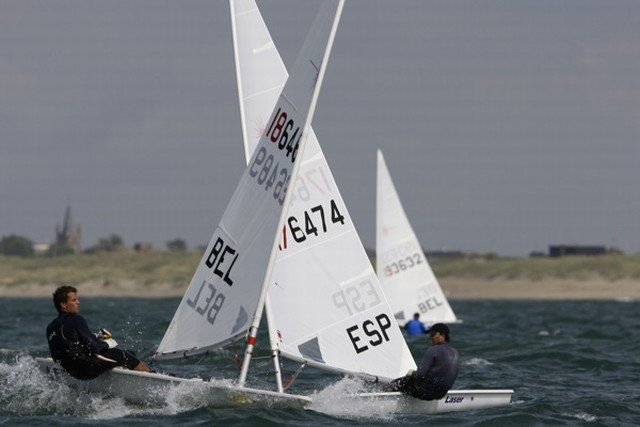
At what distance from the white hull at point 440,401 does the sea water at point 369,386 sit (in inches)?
4.5

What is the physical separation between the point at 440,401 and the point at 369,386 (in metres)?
2.44

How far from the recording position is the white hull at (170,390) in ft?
47.9

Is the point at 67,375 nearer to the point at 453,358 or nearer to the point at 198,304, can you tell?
the point at 198,304

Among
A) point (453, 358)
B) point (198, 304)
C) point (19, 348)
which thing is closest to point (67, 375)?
point (198, 304)

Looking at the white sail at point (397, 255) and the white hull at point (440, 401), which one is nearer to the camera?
the white hull at point (440, 401)

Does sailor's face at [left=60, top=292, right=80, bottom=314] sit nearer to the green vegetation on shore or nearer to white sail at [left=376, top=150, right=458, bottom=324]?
white sail at [left=376, top=150, right=458, bottom=324]

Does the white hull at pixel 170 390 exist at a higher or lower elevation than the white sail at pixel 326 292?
lower

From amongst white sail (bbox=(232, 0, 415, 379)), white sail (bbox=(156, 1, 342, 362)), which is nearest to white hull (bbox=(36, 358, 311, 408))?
white sail (bbox=(156, 1, 342, 362))

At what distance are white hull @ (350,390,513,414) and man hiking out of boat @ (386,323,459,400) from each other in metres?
0.10

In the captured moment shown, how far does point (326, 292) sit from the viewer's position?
620 inches

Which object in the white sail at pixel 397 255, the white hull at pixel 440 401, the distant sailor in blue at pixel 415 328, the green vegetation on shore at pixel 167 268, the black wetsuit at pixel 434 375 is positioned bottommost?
the white hull at pixel 440 401

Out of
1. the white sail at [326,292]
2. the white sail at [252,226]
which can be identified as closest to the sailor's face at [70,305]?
the white sail at [252,226]

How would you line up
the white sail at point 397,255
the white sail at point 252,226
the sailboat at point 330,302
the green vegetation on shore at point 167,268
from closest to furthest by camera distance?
1. the white sail at point 252,226
2. the sailboat at point 330,302
3. the white sail at point 397,255
4. the green vegetation on shore at point 167,268

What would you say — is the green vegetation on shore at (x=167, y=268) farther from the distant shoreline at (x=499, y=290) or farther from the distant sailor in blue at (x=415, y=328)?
the distant sailor in blue at (x=415, y=328)
